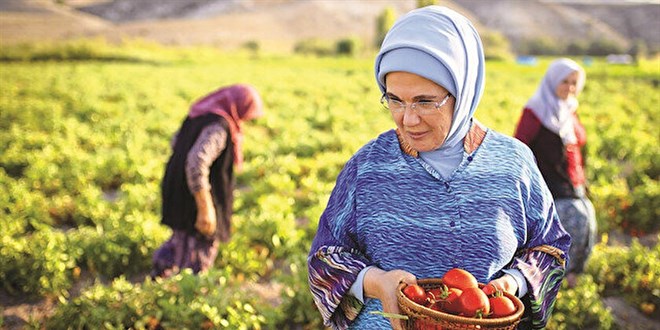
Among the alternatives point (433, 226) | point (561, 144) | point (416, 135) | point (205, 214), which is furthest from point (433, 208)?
point (561, 144)

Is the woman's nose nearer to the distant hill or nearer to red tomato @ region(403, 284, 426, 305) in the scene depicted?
red tomato @ region(403, 284, 426, 305)

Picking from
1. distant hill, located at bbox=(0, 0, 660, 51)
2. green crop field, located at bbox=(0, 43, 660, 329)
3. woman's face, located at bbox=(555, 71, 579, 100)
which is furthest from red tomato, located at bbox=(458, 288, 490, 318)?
distant hill, located at bbox=(0, 0, 660, 51)

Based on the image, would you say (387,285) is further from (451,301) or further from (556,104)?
(556,104)

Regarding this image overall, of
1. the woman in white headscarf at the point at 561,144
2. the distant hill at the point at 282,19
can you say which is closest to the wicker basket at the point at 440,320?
the woman in white headscarf at the point at 561,144

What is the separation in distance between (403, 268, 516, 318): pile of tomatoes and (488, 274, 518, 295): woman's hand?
0.15 ft

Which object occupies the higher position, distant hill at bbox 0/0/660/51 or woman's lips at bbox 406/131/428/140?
woman's lips at bbox 406/131/428/140

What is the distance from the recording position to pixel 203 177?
3.76 metres

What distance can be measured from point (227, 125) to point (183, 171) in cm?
44

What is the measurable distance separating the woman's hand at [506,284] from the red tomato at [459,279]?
116 mm

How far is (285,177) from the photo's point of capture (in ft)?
22.1

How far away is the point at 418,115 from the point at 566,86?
9.67 ft

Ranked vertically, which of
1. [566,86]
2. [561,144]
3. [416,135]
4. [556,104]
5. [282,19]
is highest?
[416,135]

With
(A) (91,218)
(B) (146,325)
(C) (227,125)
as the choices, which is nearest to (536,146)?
(C) (227,125)

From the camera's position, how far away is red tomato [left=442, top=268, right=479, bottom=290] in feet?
5.29
